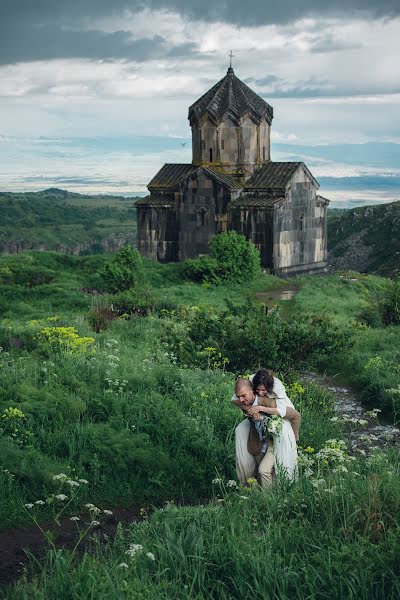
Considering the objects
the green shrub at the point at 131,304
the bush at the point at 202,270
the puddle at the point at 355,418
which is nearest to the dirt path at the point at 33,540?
the puddle at the point at 355,418

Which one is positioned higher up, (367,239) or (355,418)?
(367,239)

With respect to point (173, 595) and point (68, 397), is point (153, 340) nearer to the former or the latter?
point (68, 397)

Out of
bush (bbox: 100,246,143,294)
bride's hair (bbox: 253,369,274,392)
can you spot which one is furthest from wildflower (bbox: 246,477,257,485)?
bush (bbox: 100,246,143,294)

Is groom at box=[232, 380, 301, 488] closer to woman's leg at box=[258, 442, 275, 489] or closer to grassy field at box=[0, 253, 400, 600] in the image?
woman's leg at box=[258, 442, 275, 489]

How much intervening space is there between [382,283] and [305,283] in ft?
11.8

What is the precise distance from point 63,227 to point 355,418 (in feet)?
283

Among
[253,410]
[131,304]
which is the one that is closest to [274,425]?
[253,410]

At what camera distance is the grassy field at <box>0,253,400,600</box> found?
536 cm

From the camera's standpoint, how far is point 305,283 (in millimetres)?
28719

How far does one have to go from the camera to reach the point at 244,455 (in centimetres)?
729

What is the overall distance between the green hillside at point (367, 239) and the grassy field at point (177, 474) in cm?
4095

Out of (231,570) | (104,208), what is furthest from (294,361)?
(104,208)

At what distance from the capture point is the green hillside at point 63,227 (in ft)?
274

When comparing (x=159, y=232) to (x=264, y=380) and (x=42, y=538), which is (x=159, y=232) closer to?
(x=264, y=380)
